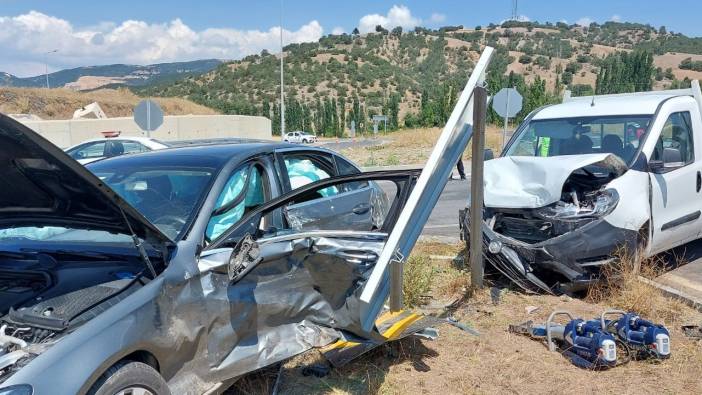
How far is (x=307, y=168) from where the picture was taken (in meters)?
5.27

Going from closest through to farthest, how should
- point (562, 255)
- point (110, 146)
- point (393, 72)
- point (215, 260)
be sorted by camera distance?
point (215, 260) < point (562, 255) < point (110, 146) < point (393, 72)

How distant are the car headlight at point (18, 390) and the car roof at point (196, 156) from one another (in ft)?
6.67

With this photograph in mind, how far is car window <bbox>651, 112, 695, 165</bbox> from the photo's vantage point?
6082 millimetres

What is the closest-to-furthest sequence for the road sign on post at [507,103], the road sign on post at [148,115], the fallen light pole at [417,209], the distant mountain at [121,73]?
1. the fallen light pole at [417,209]
2. the road sign on post at [148,115]
3. the road sign on post at [507,103]
4. the distant mountain at [121,73]

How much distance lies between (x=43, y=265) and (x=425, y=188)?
238 cm

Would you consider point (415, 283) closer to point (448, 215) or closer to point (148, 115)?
point (448, 215)

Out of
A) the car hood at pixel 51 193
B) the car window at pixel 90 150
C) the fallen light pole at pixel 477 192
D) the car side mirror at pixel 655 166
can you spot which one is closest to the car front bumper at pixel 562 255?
the fallen light pole at pixel 477 192

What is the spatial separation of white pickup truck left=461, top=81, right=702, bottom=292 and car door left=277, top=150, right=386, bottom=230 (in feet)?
4.89

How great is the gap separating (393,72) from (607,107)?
98.3 meters

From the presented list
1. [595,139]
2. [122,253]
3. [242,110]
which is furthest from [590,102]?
[242,110]

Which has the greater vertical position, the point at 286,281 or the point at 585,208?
the point at 585,208

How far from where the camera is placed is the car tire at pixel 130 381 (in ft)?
8.27

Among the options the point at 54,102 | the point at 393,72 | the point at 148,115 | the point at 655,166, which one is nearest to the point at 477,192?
the point at 655,166

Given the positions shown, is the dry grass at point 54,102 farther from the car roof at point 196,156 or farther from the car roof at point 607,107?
the car roof at point 607,107
